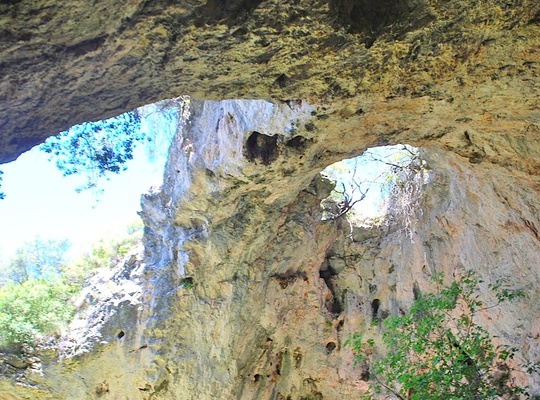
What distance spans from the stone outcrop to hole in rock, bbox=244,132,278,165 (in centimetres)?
2

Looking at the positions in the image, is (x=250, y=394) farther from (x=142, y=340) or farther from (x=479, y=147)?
(x=479, y=147)

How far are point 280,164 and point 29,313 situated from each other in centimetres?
495

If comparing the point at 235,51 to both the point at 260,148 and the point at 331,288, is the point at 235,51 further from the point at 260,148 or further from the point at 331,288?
the point at 331,288

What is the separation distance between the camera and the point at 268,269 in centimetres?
871

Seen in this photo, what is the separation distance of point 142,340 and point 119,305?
72cm

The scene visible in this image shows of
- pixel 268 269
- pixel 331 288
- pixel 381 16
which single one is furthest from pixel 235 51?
pixel 331 288

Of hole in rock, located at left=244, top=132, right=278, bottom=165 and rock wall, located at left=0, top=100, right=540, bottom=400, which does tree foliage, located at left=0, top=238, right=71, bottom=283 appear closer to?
rock wall, located at left=0, top=100, right=540, bottom=400

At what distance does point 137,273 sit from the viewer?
880 centimetres

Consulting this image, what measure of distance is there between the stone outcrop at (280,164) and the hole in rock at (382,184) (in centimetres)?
20

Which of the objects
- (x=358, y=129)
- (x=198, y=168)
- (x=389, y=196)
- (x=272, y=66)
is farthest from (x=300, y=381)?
(x=272, y=66)

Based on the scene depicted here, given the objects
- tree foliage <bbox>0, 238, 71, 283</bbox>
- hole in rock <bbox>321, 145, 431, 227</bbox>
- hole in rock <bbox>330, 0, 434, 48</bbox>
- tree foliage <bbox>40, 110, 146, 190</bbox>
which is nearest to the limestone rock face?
hole in rock <bbox>330, 0, 434, 48</bbox>

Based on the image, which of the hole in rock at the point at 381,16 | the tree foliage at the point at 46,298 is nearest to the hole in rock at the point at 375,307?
the tree foliage at the point at 46,298

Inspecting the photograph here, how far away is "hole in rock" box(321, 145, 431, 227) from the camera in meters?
8.99

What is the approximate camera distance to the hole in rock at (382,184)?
354 inches
